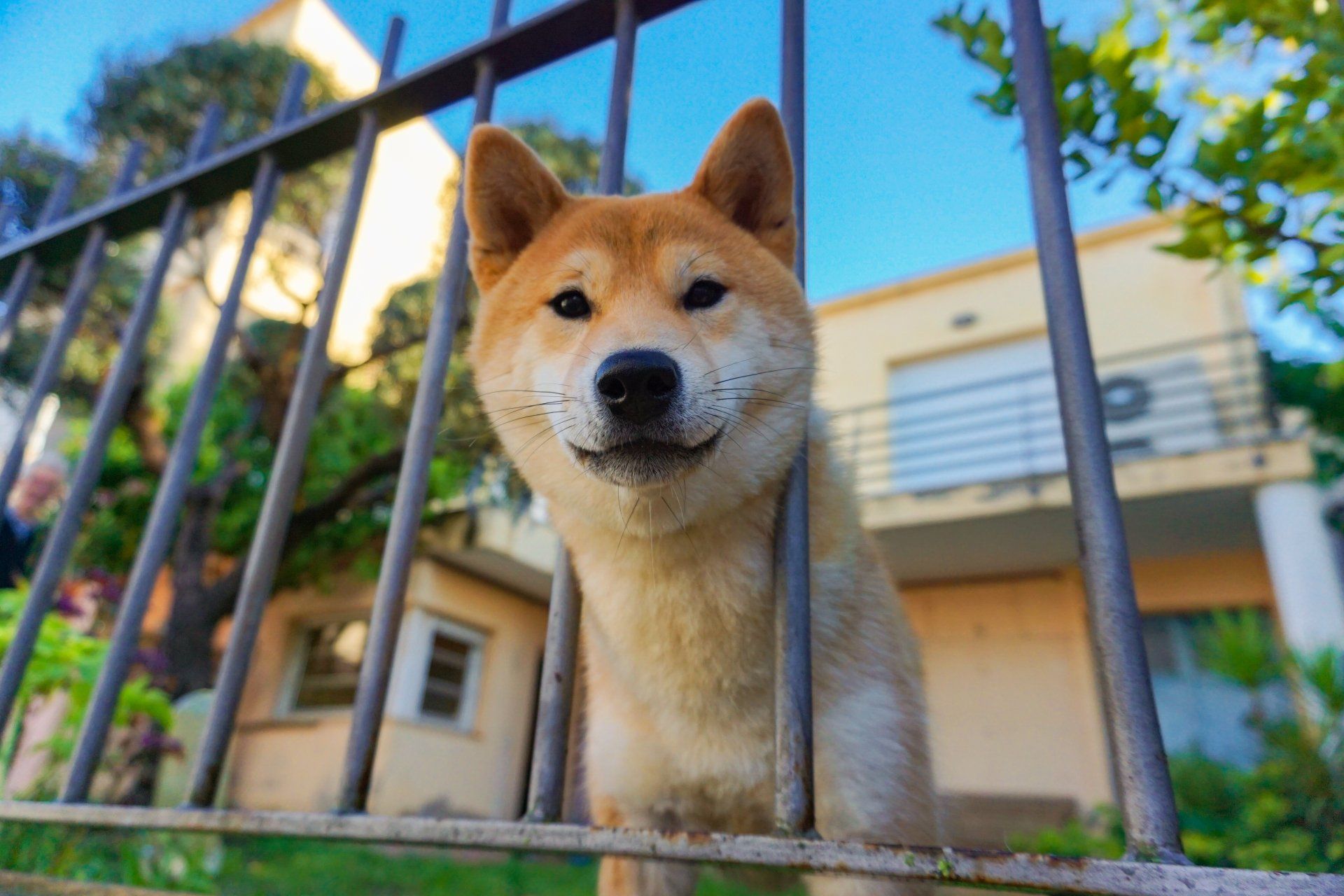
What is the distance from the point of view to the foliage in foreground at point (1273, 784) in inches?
184

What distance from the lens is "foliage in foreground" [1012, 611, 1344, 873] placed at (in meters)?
4.68

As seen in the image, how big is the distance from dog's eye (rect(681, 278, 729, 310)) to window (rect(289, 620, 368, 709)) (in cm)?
900

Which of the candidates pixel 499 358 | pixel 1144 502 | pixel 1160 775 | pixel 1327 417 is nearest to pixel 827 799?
pixel 1160 775

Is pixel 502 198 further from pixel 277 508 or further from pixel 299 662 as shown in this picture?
pixel 299 662

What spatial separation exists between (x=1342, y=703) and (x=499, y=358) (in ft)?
19.0

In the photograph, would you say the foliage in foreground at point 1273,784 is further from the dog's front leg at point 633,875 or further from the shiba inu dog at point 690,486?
the shiba inu dog at point 690,486

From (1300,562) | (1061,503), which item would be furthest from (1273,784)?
(1061,503)

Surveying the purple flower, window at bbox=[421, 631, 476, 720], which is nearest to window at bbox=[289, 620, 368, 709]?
window at bbox=[421, 631, 476, 720]

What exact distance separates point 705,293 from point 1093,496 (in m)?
0.92

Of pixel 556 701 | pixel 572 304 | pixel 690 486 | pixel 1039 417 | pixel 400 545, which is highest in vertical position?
pixel 1039 417

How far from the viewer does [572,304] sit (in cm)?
172

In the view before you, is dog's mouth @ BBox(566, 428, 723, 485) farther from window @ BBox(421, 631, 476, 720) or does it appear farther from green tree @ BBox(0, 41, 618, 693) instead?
window @ BBox(421, 631, 476, 720)

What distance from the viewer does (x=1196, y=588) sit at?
8844mm

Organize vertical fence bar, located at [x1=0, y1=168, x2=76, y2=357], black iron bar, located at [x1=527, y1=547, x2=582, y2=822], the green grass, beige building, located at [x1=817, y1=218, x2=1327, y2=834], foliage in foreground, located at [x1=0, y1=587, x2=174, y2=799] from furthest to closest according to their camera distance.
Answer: beige building, located at [x1=817, y1=218, x2=1327, y2=834]
foliage in foreground, located at [x1=0, y1=587, x2=174, y2=799]
vertical fence bar, located at [x1=0, y1=168, x2=76, y2=357]
the green grass
black iron bar, located at [x1=527, y1=547, x2=582, y2=822]
